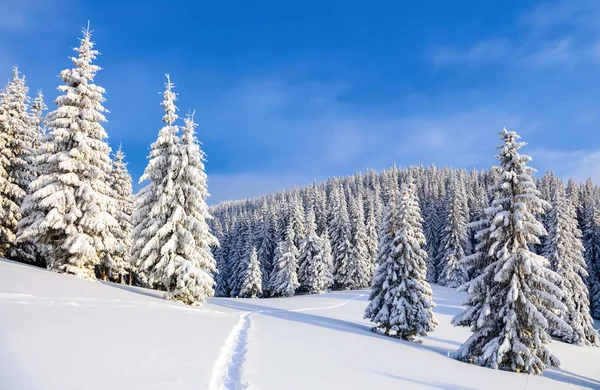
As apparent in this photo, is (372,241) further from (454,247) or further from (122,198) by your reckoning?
(122,198)

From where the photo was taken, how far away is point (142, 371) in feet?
24.8

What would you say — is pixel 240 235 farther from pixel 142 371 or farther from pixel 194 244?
pixel 142 371

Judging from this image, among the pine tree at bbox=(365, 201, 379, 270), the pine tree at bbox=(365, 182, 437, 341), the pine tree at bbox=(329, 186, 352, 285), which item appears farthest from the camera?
the pine tree at bbox=(365, 201, 379, 270)

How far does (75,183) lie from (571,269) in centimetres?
4544

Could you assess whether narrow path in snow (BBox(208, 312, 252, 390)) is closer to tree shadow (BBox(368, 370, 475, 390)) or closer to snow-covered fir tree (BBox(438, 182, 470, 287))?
tree shadow (BBox(368, 370, 475, 390))

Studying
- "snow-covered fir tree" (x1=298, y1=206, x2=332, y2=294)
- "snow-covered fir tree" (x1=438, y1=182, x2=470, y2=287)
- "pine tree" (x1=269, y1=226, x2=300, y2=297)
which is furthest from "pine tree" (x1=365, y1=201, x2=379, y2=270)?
"pine tree" (x1=269, y1=226, x2=300, y2=297)

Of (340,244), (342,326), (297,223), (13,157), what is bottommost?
(342,326)

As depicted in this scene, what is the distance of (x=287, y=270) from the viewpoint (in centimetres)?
6241

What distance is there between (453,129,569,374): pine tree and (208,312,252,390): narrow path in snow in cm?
1230

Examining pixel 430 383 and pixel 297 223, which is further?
pixel 297 223

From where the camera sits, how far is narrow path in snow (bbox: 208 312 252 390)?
7703 millimetres

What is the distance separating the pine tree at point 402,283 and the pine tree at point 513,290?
489cm

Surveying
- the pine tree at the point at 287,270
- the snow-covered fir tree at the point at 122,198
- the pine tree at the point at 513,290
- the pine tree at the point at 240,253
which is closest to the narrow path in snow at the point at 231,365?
the pine tree at the point at 513,290

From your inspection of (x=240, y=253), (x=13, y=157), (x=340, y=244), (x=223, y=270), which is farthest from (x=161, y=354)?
(x=223, y=270)
